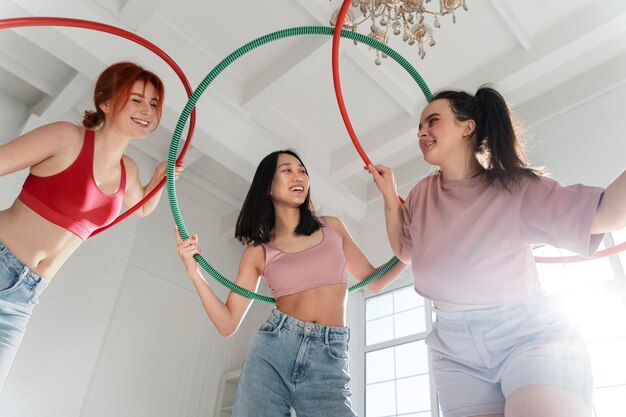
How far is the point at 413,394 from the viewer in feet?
13.8

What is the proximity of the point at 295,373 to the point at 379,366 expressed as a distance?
3.22m

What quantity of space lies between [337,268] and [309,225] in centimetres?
24

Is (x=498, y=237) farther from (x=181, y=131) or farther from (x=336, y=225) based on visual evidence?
(x=181, y=131)

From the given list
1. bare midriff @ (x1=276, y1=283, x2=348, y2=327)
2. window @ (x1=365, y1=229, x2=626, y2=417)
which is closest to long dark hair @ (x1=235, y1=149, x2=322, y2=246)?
bare midriff @ (x1=276, y1=283, x2=348, y2=327)

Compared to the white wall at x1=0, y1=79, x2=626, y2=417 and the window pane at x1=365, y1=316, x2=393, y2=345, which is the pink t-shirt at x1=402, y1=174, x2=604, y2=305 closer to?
the white wall at x1=0, y1=79, x2=626, y2=417

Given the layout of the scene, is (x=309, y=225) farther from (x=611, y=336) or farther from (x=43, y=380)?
(x=43, y=380)

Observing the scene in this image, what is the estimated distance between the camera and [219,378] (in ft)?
18.0

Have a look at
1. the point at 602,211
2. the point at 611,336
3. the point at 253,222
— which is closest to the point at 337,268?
the point at 253,222

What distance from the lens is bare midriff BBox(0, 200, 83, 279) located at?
1.74m

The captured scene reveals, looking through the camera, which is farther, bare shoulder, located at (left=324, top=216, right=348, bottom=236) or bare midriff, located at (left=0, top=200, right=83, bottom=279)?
bare shoulder, located at (left=324, top=216, right=348, bottom=236)

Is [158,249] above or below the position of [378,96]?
below

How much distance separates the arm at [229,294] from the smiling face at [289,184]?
25 centimetres

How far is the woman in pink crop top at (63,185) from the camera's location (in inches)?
67.5

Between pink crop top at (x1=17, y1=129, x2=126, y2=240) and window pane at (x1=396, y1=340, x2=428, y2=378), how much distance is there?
10.3 ft
